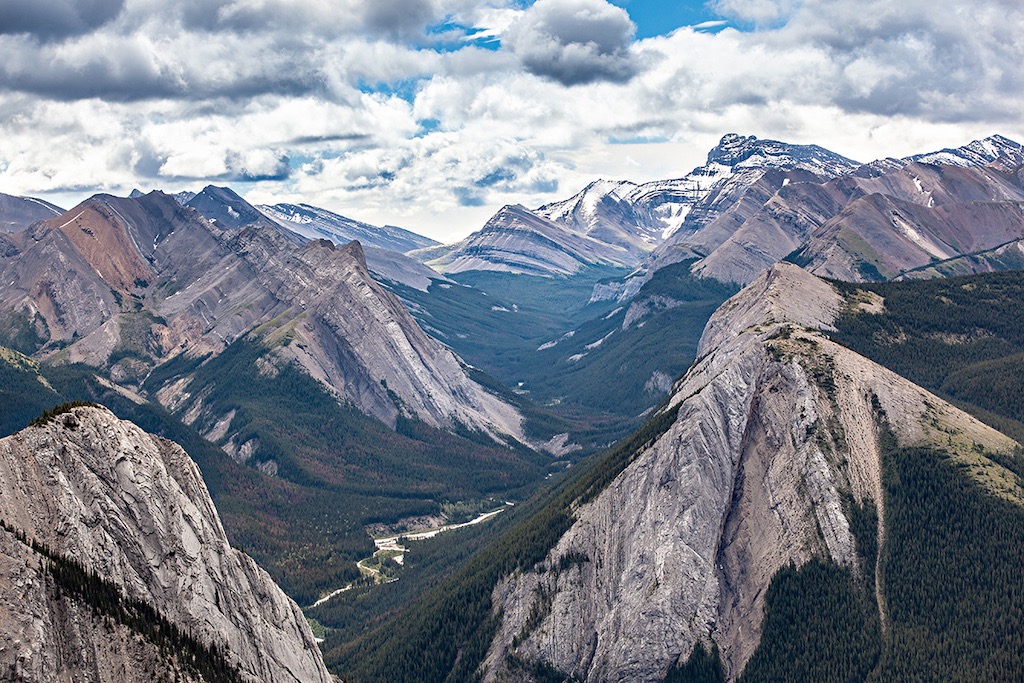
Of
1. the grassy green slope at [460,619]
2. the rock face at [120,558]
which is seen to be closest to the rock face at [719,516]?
the grassy green slope at [460,619]

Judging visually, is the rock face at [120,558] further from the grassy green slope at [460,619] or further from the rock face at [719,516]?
the grassy green slope at [460,619]

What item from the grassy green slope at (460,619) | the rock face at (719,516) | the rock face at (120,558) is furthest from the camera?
the grassy green slope at (460,619)

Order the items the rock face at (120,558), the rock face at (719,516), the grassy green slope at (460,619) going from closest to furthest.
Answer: the rock face at (120,558) < the rock face at (719,516) < the grassy green slope at (460,619)

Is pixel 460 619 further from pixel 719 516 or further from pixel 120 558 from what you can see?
pixel 120 558

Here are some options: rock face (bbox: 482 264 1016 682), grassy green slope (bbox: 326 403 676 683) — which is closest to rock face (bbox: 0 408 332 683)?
rock face (bbox: 482 264 1016 682)

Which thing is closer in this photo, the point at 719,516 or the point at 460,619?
the point at 719,516

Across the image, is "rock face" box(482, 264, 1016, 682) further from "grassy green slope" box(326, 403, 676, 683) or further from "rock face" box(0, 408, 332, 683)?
"rock face" box(0, 408, 332, 683)

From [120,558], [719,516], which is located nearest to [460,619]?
[719,516]
